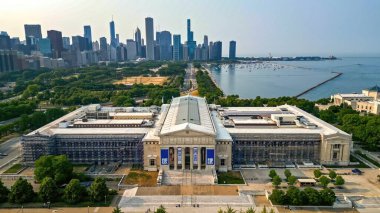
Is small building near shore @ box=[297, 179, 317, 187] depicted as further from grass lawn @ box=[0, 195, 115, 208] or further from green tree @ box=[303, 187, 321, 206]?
grass lawn @ box=[0, 195, 115, 208]

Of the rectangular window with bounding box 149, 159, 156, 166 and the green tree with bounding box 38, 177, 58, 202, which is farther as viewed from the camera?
the rectangular window with bounding box 149, 159, 156, 166

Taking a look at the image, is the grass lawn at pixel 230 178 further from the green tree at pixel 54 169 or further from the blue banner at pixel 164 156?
the green tree at pixel 54 169

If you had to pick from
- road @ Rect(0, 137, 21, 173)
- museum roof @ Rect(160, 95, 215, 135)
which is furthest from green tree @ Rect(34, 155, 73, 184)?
museum roof @ Rect(160, 95, 215, 135)

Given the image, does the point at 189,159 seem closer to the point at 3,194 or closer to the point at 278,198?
the point at 278,198

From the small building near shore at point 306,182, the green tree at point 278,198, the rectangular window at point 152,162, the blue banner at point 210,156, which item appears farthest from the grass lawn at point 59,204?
the small building near shore at point 306,182

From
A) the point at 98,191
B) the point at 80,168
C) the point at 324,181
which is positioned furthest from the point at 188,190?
the point at 80,168

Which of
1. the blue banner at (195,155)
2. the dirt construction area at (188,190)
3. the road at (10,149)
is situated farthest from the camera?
the road at (10,149)
